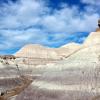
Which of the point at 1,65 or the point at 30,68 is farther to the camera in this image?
the point at 30,68

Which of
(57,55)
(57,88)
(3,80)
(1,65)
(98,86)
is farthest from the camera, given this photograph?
(57,55)

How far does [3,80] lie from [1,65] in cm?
1820

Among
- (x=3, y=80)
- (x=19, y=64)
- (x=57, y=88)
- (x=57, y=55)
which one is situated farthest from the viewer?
(x=57, y=55)

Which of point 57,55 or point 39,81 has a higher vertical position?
point 57,55

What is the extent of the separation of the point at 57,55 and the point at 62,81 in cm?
14371

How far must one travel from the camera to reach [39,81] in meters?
54.4

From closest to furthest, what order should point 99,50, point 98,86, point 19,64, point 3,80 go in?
point 98,86 < point 99,50 < point 3,80 < point 19,64

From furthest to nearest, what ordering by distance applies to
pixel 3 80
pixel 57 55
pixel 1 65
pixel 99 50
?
pixel 57 55, pixel 1 65, pixel 3 80, pixel 99 50

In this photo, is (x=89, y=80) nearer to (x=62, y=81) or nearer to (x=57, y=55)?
(x=62, y=81)

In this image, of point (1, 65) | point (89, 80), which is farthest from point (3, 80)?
point (89, 80)

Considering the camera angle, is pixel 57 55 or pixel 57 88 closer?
pixel 57 88

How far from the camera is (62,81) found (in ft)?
163

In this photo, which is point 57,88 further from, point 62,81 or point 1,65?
point 1,65

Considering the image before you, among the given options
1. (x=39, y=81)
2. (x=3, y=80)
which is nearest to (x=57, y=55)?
(x=3, y=80)
